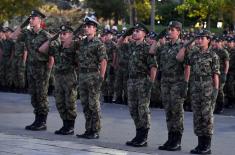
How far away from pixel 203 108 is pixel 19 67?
32.5 feet

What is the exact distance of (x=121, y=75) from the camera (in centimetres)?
1584

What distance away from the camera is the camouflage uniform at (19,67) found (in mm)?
17977

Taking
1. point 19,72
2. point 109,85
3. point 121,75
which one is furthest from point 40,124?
point 19,72

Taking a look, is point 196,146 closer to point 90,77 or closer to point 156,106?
point 90,77

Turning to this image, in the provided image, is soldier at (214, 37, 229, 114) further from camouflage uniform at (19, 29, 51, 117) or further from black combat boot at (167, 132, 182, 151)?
black combat boot at (167, 132, 182, 151)

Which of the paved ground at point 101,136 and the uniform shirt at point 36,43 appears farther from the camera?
the uniform shirt at point 36,43

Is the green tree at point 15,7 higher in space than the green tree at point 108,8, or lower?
lower

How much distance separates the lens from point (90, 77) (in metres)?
10.2

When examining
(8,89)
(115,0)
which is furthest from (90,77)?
(115,0)

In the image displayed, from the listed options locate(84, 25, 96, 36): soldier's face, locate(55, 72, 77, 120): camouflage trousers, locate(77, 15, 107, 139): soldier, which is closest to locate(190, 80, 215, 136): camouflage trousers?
locate(77, 15, 107, 139): soldier

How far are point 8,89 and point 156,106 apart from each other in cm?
535

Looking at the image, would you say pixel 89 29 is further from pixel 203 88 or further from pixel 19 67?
pixel 19 67

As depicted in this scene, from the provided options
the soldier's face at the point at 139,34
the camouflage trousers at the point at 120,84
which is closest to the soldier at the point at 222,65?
the camouflage trousers at the point at 120,84

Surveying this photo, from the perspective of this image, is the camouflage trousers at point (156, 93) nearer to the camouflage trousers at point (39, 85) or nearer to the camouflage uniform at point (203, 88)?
the camouflage trousers at point (39, 85)
